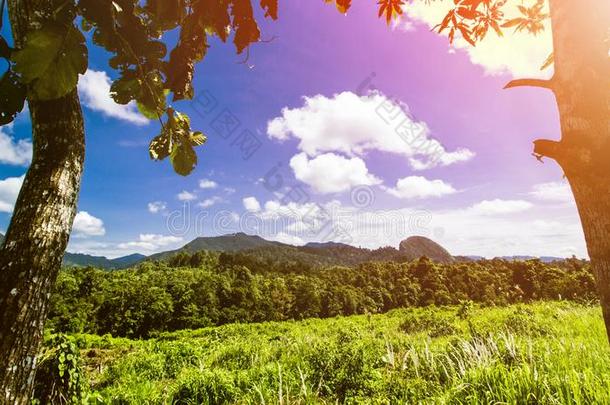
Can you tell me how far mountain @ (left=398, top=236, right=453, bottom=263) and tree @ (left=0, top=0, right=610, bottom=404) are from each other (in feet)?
333

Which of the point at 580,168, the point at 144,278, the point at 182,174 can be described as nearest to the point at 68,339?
the point at 182,174

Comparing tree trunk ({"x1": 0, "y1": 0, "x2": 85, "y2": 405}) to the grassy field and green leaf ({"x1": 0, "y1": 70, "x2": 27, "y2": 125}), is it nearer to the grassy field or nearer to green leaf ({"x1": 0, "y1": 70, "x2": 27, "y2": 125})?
green leaf ({"x1": 0, "y1": 70, "x2": 27, "y2": 125})

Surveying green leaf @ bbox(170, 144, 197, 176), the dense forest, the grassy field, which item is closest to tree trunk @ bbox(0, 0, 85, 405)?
green leaf @ bbox(170, 144, 197, 176)

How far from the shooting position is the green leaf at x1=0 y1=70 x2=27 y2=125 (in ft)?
3.14

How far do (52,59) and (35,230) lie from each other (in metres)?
0.63

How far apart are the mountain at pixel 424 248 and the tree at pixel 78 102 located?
333 feet

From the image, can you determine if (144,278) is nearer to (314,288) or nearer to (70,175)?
(314,288)

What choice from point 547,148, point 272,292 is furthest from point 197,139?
point 272,292

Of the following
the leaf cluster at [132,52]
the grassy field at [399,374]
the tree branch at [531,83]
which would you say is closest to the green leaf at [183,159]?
the leaf cluster at [132,52]

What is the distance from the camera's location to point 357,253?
348 feet

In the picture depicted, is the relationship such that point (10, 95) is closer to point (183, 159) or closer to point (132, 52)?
point (132, 52)

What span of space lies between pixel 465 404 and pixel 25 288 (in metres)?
4.51

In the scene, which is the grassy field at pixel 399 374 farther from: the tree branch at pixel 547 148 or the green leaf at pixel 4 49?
the green leaf at pixel 4 49

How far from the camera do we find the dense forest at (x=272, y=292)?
26547mm
